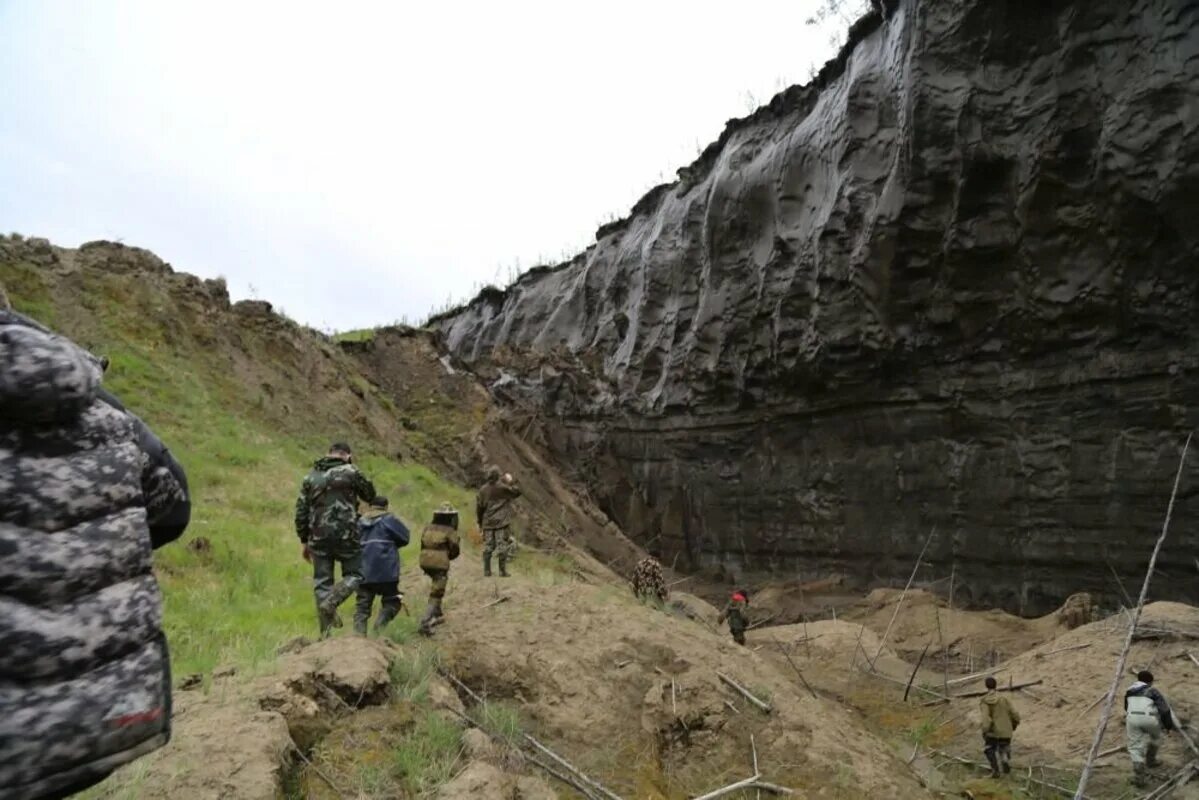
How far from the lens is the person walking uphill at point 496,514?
35.3ft

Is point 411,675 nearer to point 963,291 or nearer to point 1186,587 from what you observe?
point 1186,587

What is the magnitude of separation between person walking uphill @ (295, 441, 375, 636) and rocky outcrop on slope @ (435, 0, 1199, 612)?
11.9m

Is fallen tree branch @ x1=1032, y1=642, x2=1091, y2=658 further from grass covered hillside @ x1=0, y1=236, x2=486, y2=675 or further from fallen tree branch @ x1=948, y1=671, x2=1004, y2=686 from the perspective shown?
grass covered hillside @ x1=0, y1=236, x2=486, y2=675

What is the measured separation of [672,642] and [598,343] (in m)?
21.1

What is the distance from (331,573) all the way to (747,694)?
3747mm

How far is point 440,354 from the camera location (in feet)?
91.2

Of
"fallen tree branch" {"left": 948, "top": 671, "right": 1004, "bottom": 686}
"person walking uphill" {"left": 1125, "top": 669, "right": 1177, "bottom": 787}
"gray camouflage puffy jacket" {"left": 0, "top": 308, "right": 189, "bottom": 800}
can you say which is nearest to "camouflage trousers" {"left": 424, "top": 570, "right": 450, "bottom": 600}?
"gray camouflage puffy jacket" {"left": 0, "top": 308, "right": 189, "bottom": 800}

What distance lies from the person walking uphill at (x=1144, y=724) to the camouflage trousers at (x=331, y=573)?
26.3 feet

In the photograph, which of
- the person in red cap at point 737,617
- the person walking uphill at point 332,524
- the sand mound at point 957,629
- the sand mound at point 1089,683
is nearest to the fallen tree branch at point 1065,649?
the sand mound at point 1089,683

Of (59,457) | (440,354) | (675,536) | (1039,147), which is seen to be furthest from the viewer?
(440,354)

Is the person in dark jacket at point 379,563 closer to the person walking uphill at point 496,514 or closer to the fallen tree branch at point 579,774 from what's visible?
the fallen tree branch at point 579,774

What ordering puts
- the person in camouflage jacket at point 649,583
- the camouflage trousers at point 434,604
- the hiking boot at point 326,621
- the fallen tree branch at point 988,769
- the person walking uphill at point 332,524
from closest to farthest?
1. the person walking uphill at point 332,524
2. the hiking boot at point 326,621
3. the camouflage trousers at point 434,604
4. the fallen tree branch at point 988,769
5. the person in camouflage jacket at point 649,583

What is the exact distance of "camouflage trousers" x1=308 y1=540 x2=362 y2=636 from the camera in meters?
6.80

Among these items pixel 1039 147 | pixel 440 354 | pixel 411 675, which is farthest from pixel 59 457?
pixel 440 354
